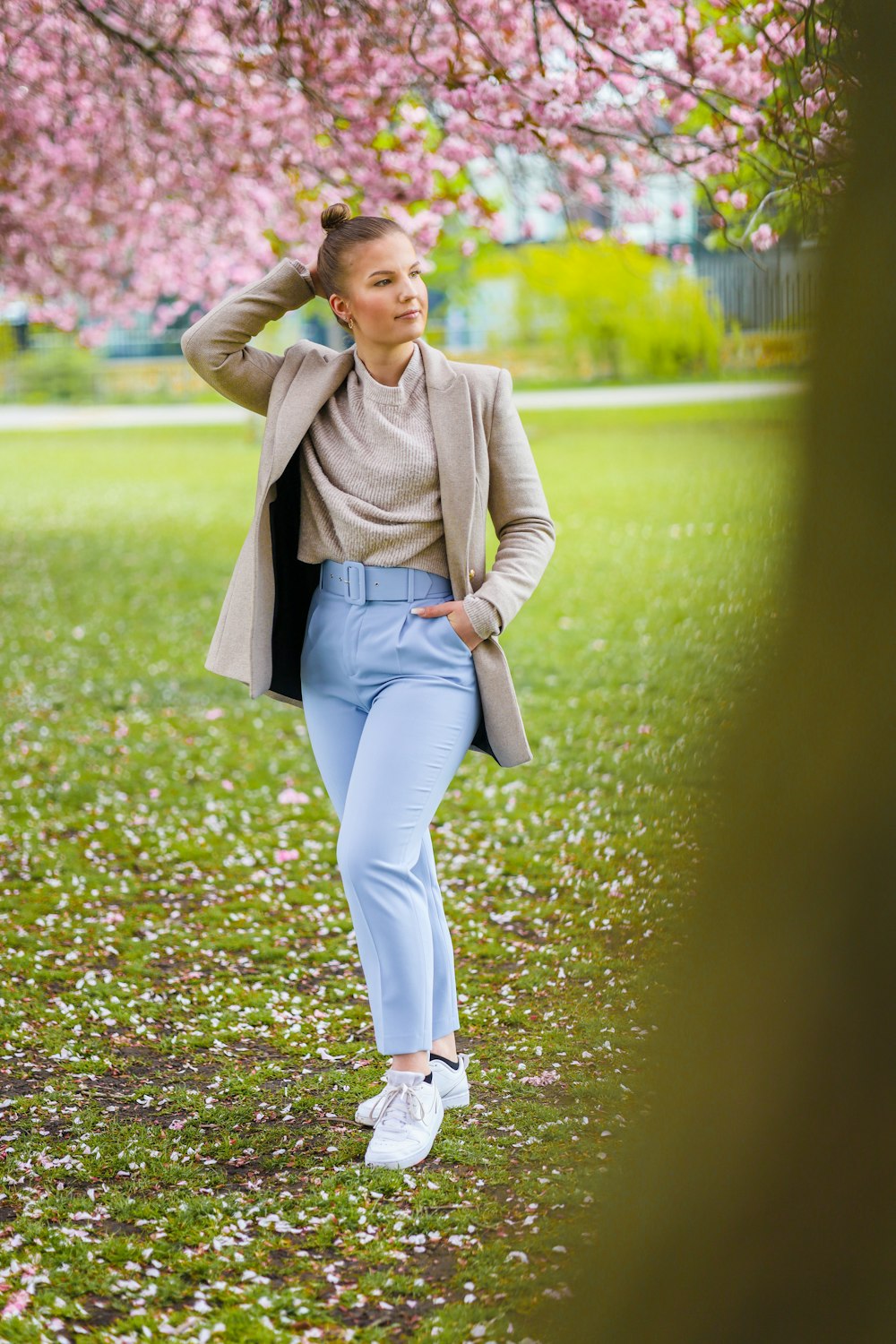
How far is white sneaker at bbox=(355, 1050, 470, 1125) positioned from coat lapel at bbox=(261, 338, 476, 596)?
122 centimetres

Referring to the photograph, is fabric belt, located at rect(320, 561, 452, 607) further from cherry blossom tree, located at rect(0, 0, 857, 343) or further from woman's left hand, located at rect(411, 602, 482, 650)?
cherry blossom tree, located at rect(0, 0, 857, 343)

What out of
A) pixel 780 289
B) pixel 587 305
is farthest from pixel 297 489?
pixel 587 305

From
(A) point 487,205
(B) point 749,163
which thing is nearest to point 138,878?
(B) point 749,163

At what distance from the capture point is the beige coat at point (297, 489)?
10.4ft

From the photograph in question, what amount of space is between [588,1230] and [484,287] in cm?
4381

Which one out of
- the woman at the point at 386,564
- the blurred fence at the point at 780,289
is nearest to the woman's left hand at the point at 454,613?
the woman at the point at 386,564

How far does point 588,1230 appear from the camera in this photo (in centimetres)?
164

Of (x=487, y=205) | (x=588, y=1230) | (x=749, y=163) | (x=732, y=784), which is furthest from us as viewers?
(x=487, y=205)

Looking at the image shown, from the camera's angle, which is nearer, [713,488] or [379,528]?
[713,488]

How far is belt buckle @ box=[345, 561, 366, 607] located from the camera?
3.19 meters

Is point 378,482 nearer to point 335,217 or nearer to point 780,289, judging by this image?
point 335,217

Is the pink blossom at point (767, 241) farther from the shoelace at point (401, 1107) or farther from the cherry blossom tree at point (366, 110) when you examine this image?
the shoelace at point (401, 1107)

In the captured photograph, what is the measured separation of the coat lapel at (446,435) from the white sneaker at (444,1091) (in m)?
1.22

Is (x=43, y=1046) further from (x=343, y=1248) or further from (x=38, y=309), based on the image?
(x=38, y=309)
